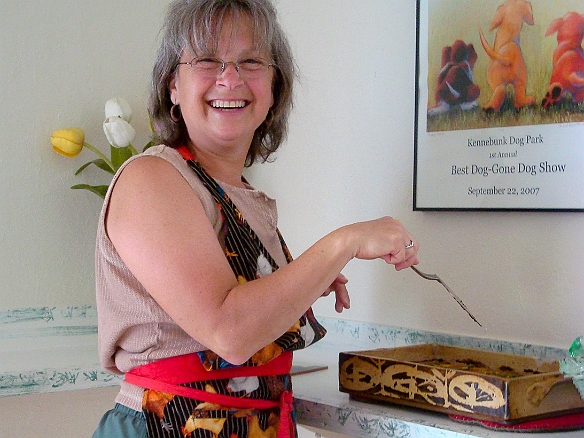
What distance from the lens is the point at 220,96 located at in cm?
116

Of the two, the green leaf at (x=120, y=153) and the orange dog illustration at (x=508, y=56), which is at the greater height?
the orange dog illustration at (x=508, y=56)

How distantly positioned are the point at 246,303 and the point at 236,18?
1.44ft

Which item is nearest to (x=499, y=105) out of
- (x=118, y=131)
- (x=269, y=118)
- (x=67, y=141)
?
(x=269, y=118)

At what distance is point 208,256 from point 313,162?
91 centimetres

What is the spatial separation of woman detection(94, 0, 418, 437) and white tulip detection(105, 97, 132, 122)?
63 cm

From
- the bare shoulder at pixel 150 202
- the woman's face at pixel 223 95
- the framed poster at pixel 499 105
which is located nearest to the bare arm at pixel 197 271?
the bare shoulder at pixel 150 202

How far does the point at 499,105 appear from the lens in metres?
1.46

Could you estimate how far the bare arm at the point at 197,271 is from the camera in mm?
965

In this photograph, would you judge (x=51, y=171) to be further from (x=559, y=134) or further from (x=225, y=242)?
(x=559, y=134)

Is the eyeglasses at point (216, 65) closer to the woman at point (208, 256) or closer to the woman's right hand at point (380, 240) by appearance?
the woman at point (208, 256)

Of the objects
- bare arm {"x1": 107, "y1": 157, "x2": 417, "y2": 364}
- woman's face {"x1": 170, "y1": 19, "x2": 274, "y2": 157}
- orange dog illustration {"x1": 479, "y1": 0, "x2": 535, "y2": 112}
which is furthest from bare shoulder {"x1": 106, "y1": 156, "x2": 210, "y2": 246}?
orange dog illustration {"x1": 479, "y1": 0, "x2": 535, "y2": 112}

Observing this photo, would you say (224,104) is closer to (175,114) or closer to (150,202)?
(175,114)

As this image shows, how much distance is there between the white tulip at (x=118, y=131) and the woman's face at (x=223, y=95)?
625 millimetres

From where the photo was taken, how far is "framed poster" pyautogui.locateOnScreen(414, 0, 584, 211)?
53.4 inches
